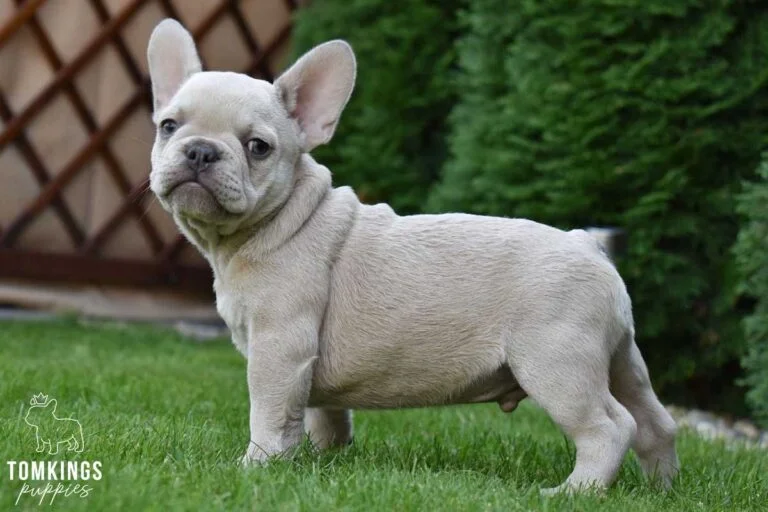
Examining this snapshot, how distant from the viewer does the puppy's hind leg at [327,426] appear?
3.79m

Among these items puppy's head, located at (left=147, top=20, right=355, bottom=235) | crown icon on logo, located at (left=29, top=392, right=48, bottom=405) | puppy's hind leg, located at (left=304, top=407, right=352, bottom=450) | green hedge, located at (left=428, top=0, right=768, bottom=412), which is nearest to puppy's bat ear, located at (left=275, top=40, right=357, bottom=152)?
puppy's head, located at (left=147, top=20, right=355, bottom=235)

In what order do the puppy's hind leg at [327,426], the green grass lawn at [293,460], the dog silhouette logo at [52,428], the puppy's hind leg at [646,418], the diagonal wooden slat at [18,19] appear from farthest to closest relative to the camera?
the diagonal wooden slat at [18,19], the puppy's hind leg at [327,426], the puppy's hind leg at [646,418], the dog silhouette logo at [52,428], the green grass lawn at [293,460]

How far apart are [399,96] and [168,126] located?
4.88 m

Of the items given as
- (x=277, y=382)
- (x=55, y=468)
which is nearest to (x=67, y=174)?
(x=277, y=382)

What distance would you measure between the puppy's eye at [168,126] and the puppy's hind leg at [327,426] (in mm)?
1121

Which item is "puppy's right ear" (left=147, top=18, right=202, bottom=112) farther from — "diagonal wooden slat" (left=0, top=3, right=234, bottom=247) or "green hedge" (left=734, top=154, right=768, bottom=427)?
"diagonal wooden slat" (left=0, top=3, right=234, bottom=247)

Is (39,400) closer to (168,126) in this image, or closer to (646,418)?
(168,126)

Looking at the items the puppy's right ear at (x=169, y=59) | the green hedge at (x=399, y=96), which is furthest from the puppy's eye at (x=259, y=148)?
the green hedge at (x=399, y=96)

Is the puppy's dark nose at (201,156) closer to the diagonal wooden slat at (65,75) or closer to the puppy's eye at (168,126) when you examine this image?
the puppy's eye at (168,126)

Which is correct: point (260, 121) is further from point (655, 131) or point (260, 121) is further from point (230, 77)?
point (655, 131)

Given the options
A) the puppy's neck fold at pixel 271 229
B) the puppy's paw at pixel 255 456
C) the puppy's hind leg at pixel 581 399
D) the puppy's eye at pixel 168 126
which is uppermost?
the puppy's eye at pixel 168 126

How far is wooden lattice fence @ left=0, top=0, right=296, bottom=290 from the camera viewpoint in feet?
27.8

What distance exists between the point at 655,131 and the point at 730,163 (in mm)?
516

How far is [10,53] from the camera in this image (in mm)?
8453
